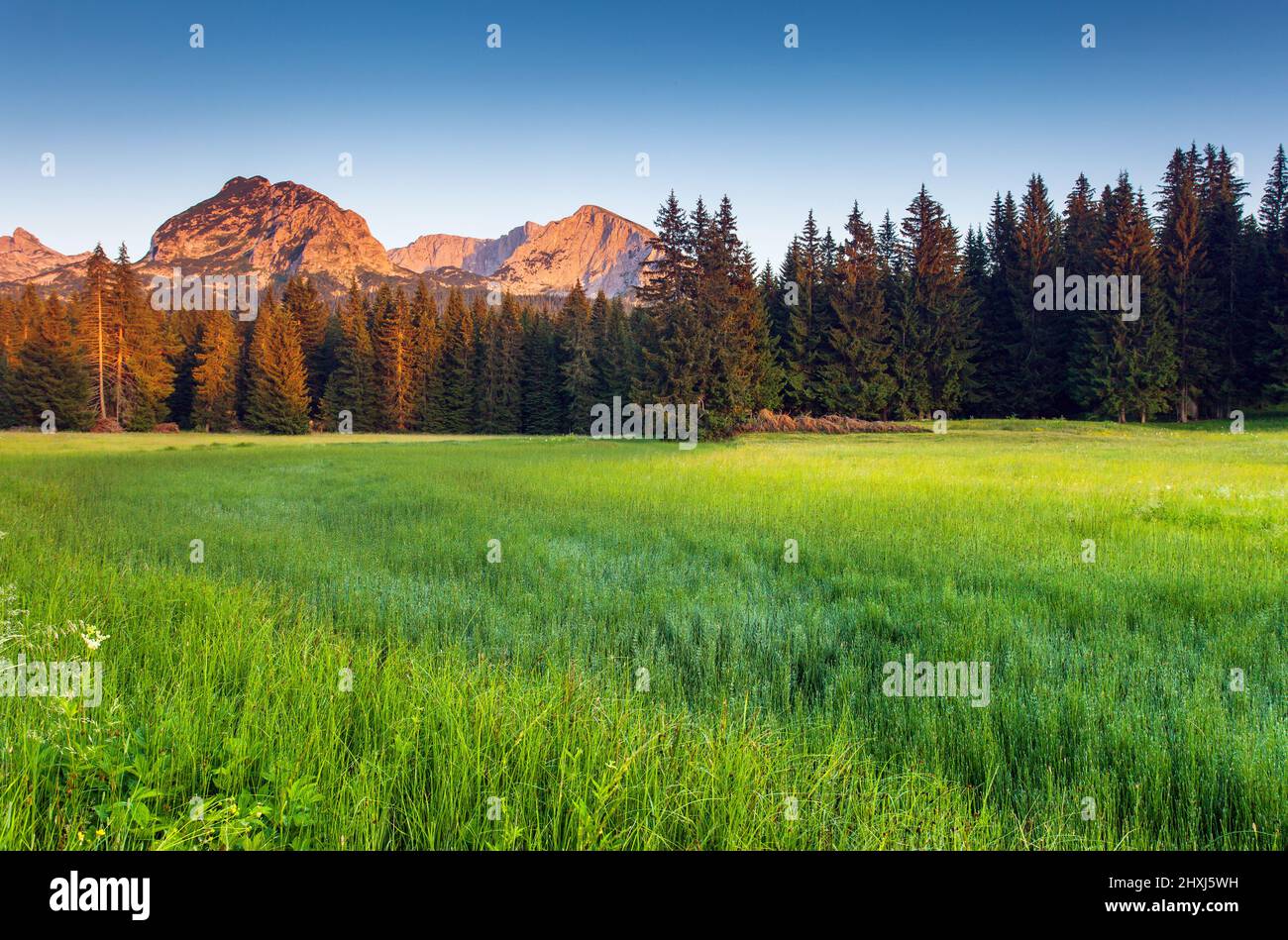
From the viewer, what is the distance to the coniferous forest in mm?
46781

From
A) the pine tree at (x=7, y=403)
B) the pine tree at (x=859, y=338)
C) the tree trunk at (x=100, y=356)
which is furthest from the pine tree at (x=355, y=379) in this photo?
the pine tree at (x=859, y=338)

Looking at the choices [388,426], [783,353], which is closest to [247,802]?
[783,353]

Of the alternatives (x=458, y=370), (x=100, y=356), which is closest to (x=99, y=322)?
(x=100, y=356)

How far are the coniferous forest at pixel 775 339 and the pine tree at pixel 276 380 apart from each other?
21cm

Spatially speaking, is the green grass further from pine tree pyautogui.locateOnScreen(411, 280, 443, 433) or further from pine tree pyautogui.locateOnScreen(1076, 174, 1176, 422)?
pine tree pyautogui.locateOnScreen(411, 280, 443, 433)

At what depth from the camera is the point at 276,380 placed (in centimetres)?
6109

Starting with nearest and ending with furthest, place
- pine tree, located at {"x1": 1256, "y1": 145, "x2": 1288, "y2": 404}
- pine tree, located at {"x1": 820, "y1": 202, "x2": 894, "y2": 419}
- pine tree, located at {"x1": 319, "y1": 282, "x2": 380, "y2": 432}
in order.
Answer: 1. pine tree, located at {"x1": 1256, "y1": 145, "x2": 1288, "y2": 404}
2. pine tree, located at {"x1": 820, "y1": 202, "x2": 894, "y2": 419}
3. pine tree, located at {"x1": 319, "y1": 282, "x2": 380, "y2": 432}

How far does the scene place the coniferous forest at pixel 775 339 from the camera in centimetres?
4678

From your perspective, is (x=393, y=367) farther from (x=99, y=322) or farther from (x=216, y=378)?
(x=99, y=322)

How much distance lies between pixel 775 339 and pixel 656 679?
5266 centimetres

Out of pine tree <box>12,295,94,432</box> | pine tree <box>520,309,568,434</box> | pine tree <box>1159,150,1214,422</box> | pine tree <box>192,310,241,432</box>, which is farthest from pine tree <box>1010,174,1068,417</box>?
pine tree <box>12,295,94,432</box>

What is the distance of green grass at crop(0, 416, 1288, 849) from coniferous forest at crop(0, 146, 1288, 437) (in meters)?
31.8
